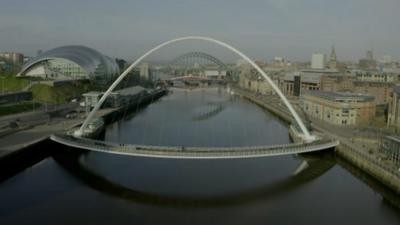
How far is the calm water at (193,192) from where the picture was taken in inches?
546

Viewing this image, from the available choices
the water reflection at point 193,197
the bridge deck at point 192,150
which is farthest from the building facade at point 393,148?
the bridge deck at point 192,150

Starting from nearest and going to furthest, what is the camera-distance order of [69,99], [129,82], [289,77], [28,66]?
[69,99] → [28,66] → [289,77] → [129,82]

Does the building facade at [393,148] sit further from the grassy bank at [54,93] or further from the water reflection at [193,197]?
the grassy bank at [54,93]

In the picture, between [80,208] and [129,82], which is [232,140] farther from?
[129,82]

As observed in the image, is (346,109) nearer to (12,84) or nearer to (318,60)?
(12,84)

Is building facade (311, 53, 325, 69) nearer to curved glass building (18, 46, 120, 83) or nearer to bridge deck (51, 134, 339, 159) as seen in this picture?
curved glass building (18, 46, 120, 83)

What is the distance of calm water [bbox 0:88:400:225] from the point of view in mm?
13859

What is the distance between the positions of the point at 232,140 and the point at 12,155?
42.9ft

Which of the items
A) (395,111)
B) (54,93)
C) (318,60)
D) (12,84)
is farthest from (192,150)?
(318,60)

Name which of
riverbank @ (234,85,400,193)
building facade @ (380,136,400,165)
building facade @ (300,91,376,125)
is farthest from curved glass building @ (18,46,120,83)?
building facade @ (380,136,400,165)

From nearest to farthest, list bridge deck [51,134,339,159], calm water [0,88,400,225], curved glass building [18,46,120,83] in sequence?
calm water [0,88,400,225], bridge deck [51,134,339,159], curved glass building [18,46,120,83]

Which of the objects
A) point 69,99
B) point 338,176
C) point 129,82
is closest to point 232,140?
point 338,176

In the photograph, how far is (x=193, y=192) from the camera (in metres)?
Result: 16.1

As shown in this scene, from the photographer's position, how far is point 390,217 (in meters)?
14.4
